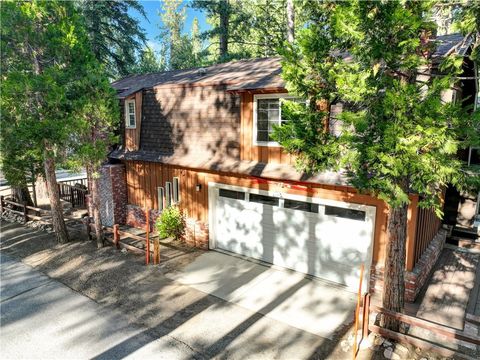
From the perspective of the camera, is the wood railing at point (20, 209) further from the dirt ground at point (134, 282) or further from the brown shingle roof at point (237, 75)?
the brown shingle roof at point (237, 75)

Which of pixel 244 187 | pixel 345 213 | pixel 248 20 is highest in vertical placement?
pixel 248 20

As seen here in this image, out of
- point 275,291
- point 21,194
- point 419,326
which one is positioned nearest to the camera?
point 419,326

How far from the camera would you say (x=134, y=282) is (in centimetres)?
995

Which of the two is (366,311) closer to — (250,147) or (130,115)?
(250,147)

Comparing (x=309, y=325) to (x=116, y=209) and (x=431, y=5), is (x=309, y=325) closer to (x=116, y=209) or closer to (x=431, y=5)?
(x=431, y=5)

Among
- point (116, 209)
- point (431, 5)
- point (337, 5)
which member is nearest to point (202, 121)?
point (116, 209)

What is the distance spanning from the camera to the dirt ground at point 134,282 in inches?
274

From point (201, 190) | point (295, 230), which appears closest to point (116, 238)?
point (201, 190)

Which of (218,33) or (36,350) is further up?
(218,33)

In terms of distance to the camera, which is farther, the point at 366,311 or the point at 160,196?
the point at 160,196

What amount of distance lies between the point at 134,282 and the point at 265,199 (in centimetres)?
469

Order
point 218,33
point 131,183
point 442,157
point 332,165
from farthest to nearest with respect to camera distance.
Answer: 1. point 218,33
2. point 131,183
3. point 332,165
4. point 442,157

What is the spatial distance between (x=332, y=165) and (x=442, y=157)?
1.85 metres

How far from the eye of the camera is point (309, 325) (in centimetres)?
777
